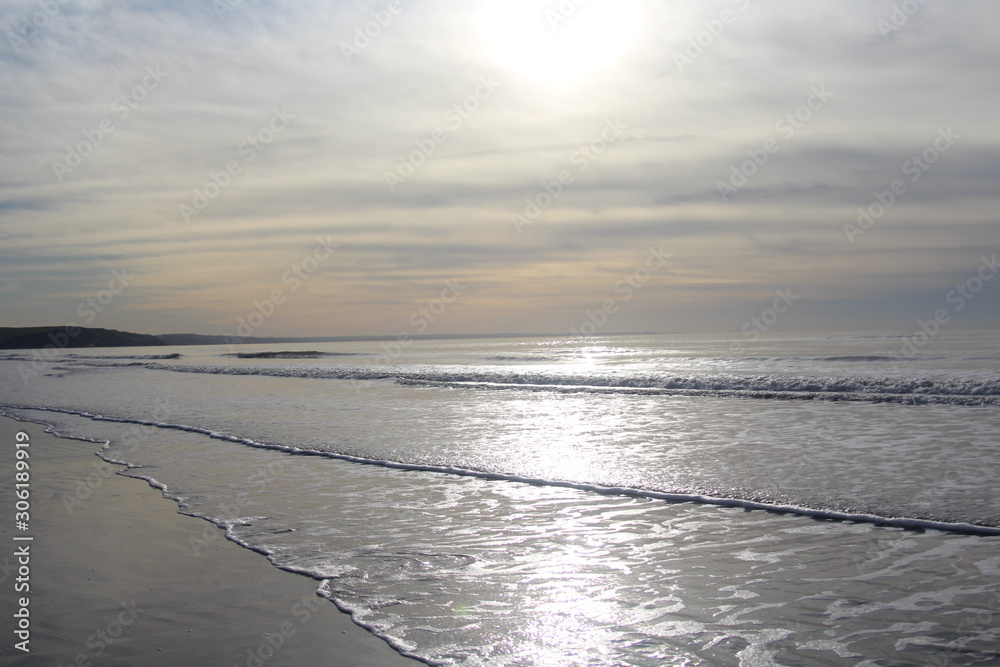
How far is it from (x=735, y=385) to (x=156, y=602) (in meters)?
24.3

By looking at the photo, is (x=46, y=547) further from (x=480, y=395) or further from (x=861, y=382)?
(x=861, y=382)

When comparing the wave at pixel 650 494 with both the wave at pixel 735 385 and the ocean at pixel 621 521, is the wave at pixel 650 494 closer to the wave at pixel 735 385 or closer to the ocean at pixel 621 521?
the ocean at pixel 621 521

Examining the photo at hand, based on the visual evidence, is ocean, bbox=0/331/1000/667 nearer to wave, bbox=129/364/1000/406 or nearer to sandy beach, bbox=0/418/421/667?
sandy beach, bbox=0/418/421/667

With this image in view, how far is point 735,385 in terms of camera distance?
26.5 m

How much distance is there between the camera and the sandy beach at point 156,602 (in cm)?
450

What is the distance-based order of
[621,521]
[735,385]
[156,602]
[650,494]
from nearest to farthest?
[156,602] → [621,521] → [650,494] → [735,385]

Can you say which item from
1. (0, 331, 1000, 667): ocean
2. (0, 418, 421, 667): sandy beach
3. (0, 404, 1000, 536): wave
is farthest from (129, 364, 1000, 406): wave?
(0, 418, 421, 667): sandy beach

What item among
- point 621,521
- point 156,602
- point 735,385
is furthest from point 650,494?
point 735,385

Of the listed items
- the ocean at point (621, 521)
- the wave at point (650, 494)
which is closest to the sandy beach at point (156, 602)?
the ocean at point (621, 521)

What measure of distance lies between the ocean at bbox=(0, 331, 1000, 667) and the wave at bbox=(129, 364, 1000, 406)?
208 cm

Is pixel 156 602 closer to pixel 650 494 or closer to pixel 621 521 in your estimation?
pixel 621 521

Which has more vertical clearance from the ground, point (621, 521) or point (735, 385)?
point (735, 385)

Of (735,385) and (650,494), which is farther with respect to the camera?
(735,385)

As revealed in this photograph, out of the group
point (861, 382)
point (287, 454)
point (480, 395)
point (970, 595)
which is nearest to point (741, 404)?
point (861, 382)
